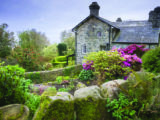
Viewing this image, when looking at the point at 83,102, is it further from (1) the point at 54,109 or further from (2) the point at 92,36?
(2) the point at 92,36

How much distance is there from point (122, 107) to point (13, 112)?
2493mm

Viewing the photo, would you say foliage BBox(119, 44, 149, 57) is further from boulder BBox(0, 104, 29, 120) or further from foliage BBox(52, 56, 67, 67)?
foliage BBox(52, 56, 67, 67)

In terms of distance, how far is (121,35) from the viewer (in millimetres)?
13211

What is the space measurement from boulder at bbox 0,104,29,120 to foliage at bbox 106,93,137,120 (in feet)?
6.52

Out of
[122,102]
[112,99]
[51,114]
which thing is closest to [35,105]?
[51,114]

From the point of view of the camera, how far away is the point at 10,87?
8.57ft

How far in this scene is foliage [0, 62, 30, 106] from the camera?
97.5 inches

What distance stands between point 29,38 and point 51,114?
20875 mm

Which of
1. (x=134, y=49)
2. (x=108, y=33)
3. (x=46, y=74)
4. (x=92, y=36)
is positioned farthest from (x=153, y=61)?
(x=92, y=36)

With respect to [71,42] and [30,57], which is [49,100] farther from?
[71,42]

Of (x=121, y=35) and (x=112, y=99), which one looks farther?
(x=121, y=35)

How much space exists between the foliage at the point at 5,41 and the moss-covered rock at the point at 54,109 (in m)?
17.2

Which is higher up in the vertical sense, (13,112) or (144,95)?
(144,95)

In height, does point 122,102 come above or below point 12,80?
below
